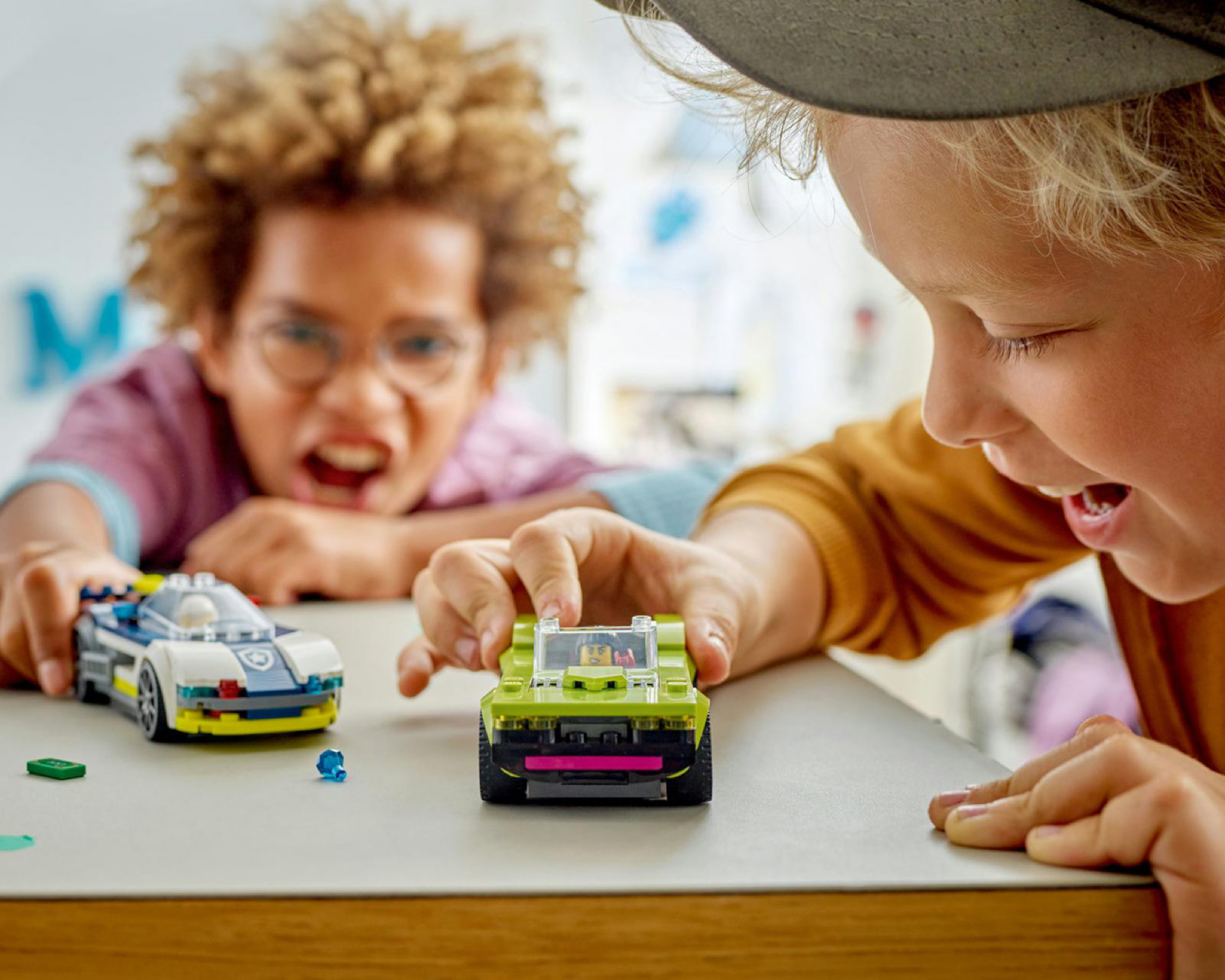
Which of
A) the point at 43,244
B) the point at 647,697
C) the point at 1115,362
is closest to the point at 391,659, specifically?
the point at 647,697

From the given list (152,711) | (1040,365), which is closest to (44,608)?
(152,711)

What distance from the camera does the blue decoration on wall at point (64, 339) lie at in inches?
76.9

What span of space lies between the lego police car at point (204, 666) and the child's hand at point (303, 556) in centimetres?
30

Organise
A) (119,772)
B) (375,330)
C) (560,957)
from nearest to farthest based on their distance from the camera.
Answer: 1. (560,957)
2. (119,772)
3. (375,330)

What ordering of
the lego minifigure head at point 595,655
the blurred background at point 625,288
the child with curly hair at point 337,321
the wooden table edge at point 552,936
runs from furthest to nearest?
the blurred background at point 625,288 → the child with curly hair at point 337,321 → the lego minifigure head at point 595,655 → the wooden table edge at point 552,936

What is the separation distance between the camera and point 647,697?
1.41ft

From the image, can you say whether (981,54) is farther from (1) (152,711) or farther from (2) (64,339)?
(2) (64,339)

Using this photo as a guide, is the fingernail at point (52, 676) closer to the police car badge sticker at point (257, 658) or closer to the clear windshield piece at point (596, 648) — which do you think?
the police car badge sticker at point (257, 658)

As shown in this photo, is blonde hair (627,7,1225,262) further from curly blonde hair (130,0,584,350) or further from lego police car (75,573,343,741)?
curly blonde hair (130,0,584,350)

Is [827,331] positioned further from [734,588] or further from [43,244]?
[734,588]

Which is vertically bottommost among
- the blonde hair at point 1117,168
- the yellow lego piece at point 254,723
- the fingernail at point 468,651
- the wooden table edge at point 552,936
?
the wooden table edge at point 552,936

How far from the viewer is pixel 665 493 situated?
1033mm

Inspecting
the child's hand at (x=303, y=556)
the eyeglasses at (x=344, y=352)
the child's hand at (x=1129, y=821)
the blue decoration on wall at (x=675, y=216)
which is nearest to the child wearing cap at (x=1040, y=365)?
the child's hand at (x=1129, y=821)

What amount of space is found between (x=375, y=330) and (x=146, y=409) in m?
0.29
